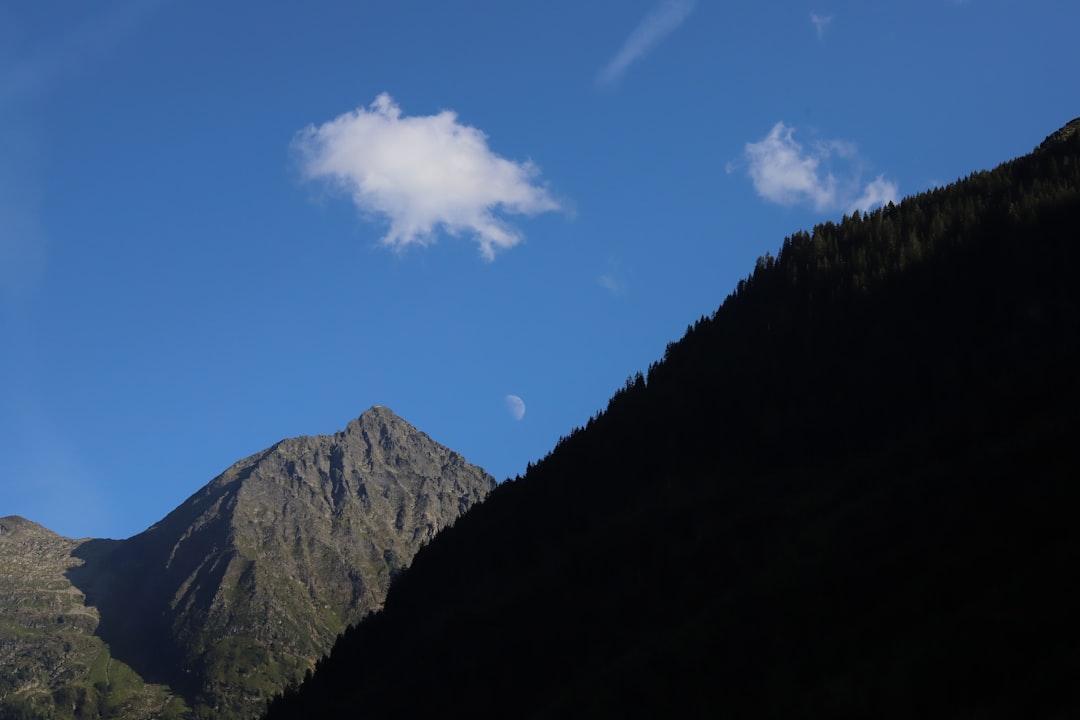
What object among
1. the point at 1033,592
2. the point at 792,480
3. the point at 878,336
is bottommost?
the point at 1033,592

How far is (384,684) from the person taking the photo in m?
176

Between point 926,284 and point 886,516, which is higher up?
point 926,284

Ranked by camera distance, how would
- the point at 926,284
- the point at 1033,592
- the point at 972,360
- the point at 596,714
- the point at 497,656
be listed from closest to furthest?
the point at 1033,592 < the point at 596,714 < the point at 497,656 < the point at 972,360 < the point at 926,284

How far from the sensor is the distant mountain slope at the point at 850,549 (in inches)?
3125

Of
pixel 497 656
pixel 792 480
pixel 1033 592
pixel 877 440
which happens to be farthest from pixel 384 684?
pixel 1033 592

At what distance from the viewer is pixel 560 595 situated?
156875 millimetres

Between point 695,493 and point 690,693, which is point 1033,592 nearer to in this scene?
point 690,693

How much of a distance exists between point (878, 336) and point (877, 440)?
36973 millimetres

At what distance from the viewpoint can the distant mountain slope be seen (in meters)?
79.4

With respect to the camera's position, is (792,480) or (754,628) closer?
(754,628)

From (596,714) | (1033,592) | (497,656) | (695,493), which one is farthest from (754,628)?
(695,493)

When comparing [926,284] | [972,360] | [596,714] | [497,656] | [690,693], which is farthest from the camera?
[926,284]

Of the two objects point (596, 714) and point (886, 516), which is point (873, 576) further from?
point (596, 714)

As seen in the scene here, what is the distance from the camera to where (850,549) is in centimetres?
10600
